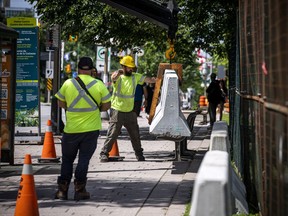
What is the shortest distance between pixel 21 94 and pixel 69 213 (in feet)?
35.6

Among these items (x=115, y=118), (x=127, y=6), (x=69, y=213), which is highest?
(x=127, y=6)

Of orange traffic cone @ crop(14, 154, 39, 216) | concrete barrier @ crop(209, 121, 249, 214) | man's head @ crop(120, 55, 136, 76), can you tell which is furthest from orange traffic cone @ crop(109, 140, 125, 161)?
orange traffic cone @ crop(14, 154, 39, 216)

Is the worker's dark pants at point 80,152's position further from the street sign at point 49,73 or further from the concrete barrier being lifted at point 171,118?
the street sign at point 49,73

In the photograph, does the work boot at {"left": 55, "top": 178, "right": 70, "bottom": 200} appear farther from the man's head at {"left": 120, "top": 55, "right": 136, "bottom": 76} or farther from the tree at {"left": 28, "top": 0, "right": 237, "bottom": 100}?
the tree at {"left": 28, "top": 0, "right": 237, "bottom": 100}

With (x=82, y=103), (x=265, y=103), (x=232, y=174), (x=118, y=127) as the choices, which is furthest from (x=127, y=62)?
(x=265, y=103)

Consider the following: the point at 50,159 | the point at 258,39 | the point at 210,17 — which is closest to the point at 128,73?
the point at 50,159

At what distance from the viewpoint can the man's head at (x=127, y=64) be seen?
14.9 m

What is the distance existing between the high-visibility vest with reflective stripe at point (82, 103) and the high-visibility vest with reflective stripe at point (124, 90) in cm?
463

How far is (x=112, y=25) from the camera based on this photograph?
2045 cm

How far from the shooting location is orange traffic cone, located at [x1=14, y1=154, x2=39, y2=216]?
7855mm

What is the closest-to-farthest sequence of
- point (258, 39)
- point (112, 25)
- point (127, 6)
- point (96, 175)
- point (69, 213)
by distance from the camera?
point (258, 39) → point (69, 213) → point (96, 175) → point (127, 6) → point (112, 25)

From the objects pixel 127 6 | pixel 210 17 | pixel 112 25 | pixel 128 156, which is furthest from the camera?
pixel 112 25

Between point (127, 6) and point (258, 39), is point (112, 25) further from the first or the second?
point (258, 39)

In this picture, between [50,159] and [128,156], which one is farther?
[128,156]
